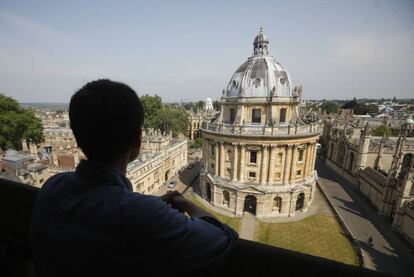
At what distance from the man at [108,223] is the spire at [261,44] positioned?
27142mm

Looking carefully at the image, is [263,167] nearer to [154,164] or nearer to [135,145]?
[154,164]

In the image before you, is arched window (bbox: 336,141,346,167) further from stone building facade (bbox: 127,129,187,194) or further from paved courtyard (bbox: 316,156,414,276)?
stone building facade (bbox: 127,129,187,194)

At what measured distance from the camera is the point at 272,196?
23.2 metres

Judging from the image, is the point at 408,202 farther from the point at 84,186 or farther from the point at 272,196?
the point at 84,186

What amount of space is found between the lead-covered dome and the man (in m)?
22.6

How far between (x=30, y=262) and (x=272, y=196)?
22.5 metres

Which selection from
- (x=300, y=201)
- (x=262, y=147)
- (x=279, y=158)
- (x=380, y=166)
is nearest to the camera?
(x=262, y=147)

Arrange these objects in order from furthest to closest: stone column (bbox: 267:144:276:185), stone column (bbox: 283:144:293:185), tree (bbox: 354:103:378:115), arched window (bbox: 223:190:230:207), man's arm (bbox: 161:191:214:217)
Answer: tree (bbox: 354:103:378:115)
arched window (bbox: 223:190:230:207)
stone column (bbox: 283:144:293:185)
stone column (bbox: 267:144:276:185)
man's arm (bbox: 161:191:214:217)

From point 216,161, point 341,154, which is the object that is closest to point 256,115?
point 216,161

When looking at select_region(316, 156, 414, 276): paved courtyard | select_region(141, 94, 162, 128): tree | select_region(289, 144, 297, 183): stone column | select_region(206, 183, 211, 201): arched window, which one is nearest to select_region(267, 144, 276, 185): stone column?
select_region(289, 144, 297, 183): stone column

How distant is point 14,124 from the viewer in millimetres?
33969

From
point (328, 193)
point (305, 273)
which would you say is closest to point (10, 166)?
point (305, 273)

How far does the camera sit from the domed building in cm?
2250

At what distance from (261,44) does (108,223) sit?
2797cm
